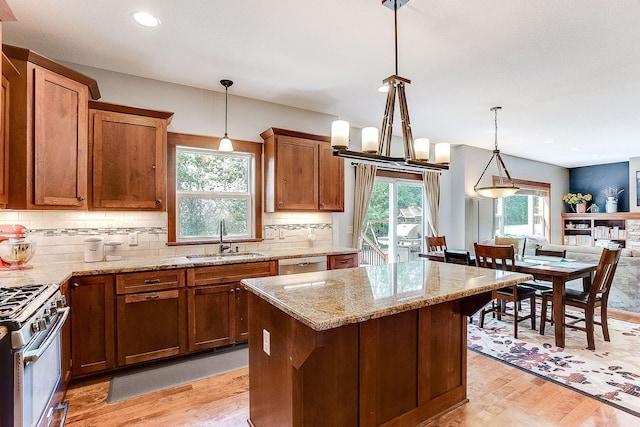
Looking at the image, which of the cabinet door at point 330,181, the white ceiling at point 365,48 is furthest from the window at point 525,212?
the cabinet door at point 330,181

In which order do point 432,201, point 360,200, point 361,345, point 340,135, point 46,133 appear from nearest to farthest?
point 361,345
point 340,135
point 46,133
point 360,200
point 432,201

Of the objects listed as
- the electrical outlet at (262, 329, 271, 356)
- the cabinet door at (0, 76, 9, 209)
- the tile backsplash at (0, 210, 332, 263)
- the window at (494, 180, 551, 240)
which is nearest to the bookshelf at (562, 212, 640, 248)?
the window at (494, 180, 551, 240)

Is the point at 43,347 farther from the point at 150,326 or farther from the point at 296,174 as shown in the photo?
the point at 296,174

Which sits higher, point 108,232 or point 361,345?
point 108,232

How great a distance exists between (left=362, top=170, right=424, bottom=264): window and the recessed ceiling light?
377 cm

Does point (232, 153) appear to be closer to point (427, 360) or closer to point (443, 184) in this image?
point (427, 360)

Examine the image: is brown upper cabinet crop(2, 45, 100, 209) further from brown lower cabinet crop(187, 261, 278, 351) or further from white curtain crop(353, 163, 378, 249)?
white curtain crop(353, 163, 378, 249)

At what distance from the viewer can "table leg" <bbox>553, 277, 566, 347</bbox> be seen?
11.2 ft

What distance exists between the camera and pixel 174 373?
2.88 m

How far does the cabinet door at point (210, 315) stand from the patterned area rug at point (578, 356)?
2464 mm

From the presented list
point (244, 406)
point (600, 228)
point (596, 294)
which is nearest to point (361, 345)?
point (244, 406)

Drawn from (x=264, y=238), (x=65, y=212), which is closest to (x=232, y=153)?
(x=264, y=238)

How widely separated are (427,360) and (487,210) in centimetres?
528

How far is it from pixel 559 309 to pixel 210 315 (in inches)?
137
